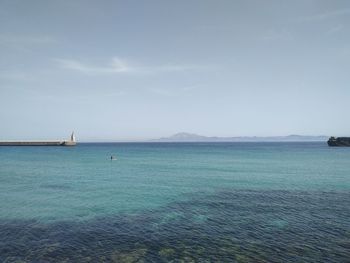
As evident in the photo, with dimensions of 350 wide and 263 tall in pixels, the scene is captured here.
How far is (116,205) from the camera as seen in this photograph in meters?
32.6

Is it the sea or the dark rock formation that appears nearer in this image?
the sea

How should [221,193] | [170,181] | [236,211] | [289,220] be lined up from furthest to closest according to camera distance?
[170,181] → [221,193] → [236,211] → [289,220]

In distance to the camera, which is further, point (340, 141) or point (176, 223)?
point (340, 141)

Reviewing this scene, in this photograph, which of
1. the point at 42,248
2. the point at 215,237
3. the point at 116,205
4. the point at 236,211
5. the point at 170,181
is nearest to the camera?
the point at 42,248

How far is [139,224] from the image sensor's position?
2528 centimetres

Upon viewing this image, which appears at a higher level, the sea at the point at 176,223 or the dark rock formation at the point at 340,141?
the dark rock formation at the point at 340,141

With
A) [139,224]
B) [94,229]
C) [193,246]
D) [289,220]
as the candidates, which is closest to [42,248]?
[94,229]

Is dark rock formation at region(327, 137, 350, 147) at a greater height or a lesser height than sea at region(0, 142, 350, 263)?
greater

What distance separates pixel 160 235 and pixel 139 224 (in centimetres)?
339

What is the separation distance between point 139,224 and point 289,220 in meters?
13.1

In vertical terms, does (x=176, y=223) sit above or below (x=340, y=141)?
below

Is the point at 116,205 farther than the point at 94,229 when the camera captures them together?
Yes

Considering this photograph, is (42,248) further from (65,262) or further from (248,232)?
(248,232)

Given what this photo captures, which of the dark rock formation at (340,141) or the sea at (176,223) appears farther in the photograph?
the dark rock formation at (340,141)
